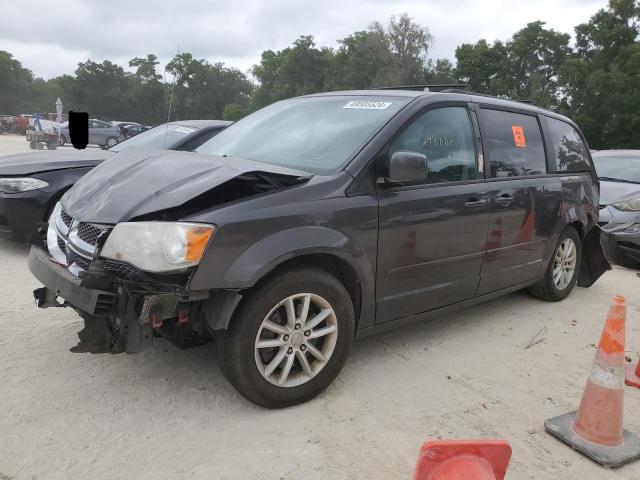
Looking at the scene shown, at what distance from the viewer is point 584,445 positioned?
2.70 meters

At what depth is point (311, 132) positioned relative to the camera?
361 centimetres

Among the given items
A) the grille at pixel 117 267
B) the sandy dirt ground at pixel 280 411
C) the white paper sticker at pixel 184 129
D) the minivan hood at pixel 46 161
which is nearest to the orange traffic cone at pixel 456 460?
the sandy dirt ground at pixel 280 411

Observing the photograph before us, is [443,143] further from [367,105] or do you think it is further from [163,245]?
[163,245]

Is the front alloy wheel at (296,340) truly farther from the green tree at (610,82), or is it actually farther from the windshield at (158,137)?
the green tree at (610,82)

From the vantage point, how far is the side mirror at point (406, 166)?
306cm

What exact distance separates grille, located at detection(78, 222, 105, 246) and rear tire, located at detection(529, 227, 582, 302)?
12.7ft

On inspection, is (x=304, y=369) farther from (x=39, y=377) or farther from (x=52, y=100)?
(x=52, y=100)

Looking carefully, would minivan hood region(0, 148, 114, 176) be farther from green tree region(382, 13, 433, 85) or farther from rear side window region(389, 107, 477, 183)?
green tree region(382, 13, 433, 85)

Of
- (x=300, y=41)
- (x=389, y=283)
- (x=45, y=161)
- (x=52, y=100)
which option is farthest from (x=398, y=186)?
(x=52, y=100)

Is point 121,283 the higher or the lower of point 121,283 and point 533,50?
the lower

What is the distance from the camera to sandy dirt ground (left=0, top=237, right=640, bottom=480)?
244 cm

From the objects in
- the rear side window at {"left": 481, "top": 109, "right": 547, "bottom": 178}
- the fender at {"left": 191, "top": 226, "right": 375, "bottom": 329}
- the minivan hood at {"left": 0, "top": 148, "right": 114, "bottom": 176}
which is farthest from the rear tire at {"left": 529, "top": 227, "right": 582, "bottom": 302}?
the minivan hood at {"left": 0, "top": 148, "right": 114, "bottom": 176}

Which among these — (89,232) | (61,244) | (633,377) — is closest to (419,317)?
(633,377)

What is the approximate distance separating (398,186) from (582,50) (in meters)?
39.8
